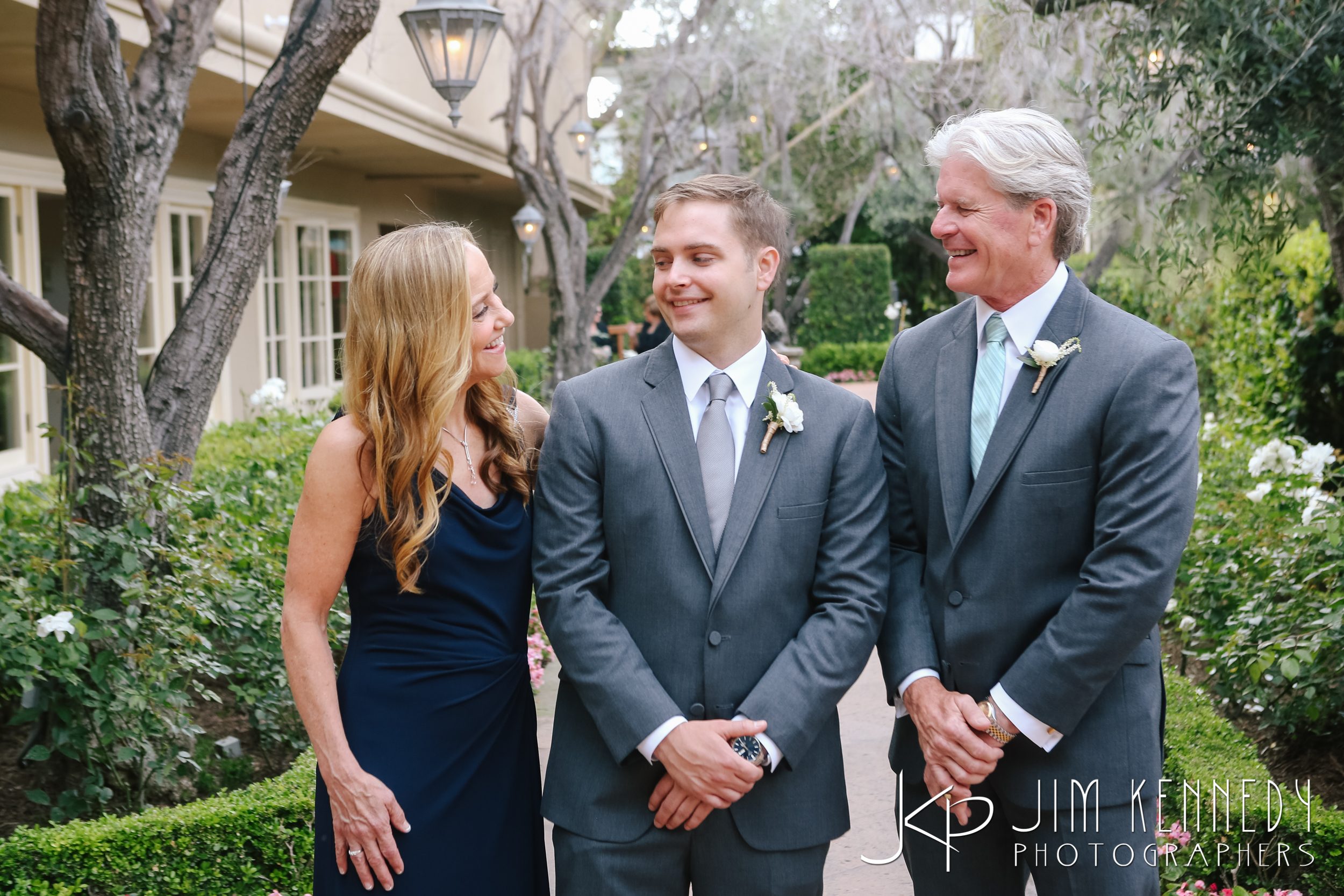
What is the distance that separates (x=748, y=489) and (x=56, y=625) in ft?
6.53

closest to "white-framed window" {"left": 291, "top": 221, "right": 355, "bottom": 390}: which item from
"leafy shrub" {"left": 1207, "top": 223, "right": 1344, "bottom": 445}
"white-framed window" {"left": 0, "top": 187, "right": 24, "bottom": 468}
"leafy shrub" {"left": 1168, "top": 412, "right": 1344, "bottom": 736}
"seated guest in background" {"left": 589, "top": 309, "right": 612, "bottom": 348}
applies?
"seated guest in background" {"left": 589, "top": 309, "right": 612, "bottom": 348}

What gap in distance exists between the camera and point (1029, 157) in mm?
2080

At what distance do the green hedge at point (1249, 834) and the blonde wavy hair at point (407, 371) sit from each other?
2.16m

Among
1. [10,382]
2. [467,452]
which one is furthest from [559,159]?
[467,452]

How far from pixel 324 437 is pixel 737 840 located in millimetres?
1071

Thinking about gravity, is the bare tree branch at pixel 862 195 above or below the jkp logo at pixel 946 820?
above

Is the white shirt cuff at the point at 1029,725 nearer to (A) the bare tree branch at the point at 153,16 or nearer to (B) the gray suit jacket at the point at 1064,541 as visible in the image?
(B) the gray suit jacket at the point at 1064,541

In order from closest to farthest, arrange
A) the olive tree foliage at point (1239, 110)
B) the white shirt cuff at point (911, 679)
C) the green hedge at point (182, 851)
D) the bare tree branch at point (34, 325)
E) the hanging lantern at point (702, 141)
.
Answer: the white shirt cuff at point (911, 679) → the green hedge at point (182, 851) → the bare tree branch at point (34, 325) → the olive tree foliage at point (1239, 110) → the hanging lantern at point (702, 141)

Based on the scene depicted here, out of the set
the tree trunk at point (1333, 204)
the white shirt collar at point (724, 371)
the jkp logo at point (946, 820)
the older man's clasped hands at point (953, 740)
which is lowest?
the jkp logo at point (946, 820)

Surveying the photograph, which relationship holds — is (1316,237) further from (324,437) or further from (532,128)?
(532,128)

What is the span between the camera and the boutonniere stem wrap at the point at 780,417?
6.95ft

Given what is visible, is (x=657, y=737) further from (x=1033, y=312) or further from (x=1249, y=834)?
(x=1249, y=834)

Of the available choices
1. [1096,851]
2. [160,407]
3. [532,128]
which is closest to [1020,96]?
[532,128]

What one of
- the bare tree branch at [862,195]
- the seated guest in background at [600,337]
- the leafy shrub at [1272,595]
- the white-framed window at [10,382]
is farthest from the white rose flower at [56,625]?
the bare tree branch at [862,195]
